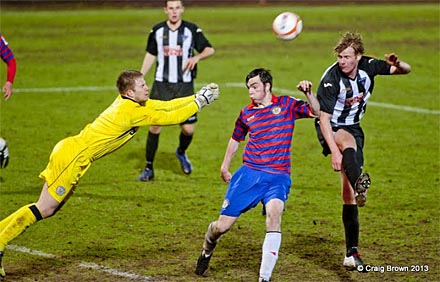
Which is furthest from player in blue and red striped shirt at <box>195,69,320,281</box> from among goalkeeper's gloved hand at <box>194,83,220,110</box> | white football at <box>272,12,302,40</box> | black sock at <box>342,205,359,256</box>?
white football at <box>272,12,302,40</box>

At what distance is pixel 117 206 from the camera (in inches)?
522

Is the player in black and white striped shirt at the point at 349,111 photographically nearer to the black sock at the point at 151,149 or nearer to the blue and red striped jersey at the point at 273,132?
the blue and red striped jersey at the point at 273,132

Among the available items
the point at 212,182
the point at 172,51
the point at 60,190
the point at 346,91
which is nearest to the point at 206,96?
the point at 346,91

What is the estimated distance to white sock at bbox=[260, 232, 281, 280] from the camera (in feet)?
30.8

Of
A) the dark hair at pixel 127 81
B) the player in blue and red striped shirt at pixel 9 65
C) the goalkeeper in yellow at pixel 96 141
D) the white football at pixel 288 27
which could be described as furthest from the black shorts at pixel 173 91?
the dark hair at pixel 127 81

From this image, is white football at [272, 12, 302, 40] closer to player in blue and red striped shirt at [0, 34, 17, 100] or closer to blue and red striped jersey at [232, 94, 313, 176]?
blue and red striped jersey at [232, 94, 313, 176]

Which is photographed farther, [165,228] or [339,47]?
[165,228]

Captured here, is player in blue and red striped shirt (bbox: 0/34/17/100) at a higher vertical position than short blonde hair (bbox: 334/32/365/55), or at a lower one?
higher

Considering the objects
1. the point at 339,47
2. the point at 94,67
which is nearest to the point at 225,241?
the point at 339,47

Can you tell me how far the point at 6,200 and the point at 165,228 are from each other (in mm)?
2650

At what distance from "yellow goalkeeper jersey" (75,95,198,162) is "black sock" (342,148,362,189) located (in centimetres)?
169

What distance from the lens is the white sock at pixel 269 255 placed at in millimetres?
9375

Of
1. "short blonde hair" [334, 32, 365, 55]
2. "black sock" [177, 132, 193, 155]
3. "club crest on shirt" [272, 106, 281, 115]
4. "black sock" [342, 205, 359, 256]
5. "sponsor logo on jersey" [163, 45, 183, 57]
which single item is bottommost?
"black sock" [342, 205, 359, 256]

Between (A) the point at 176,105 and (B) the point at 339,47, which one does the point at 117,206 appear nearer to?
(A) the point at 176,105
